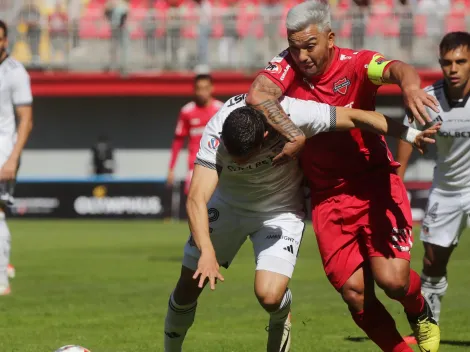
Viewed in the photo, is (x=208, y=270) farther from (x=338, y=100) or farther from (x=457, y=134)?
(x=457, y=134)

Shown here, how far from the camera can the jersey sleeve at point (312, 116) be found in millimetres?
6773

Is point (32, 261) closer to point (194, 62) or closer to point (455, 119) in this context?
point (455, 119)

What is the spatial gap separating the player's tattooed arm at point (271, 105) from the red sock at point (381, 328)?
136 centimetres

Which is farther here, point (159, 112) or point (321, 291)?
point (159, 112)

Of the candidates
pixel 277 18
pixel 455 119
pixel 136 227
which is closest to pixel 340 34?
pixel 277 18

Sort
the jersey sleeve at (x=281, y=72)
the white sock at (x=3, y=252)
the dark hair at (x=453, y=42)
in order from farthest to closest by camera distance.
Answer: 1. the white sock at (x=3, y=252)
2. the dark hair at (x=453, y=42)
3. the jersey sleeve at (x=281, y=72)

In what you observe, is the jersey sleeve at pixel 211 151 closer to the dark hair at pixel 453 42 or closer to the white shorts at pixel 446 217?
the dark hair at pixel 453 42

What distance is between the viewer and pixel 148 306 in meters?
10.6

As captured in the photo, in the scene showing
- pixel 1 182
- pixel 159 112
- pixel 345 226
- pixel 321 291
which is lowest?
pixel 159 112

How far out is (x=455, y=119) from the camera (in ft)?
28.3

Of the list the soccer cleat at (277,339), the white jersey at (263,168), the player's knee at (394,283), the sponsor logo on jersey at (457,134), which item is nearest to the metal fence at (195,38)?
the sponsor logo on jersey at (457,134)

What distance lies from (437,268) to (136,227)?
52.4ft

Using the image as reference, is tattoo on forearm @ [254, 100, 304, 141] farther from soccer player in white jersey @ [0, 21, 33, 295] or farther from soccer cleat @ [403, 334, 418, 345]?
soccer player in white jersey @ [0, 21, 33, 295]

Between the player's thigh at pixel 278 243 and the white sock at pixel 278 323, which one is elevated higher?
the player's thigh at pixel 278 243
